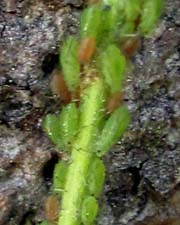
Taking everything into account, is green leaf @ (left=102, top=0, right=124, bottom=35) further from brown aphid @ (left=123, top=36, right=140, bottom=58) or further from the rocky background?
the rocky background

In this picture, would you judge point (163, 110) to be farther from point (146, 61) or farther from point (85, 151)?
point (85, 151)

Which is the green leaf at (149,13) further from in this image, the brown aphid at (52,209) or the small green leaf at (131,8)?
the brown aphid at (52,209)

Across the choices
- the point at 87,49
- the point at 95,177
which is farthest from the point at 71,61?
the point at 95,177

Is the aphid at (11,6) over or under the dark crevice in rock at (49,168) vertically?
over

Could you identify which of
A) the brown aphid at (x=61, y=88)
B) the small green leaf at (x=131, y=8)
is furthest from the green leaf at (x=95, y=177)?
the small green leaf at (x=131, y=8)

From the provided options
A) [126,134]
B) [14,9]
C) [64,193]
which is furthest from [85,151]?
[14,9]

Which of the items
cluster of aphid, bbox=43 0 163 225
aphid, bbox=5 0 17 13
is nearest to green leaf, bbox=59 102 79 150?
cluster of aphid, bbox=43 0 163 225
